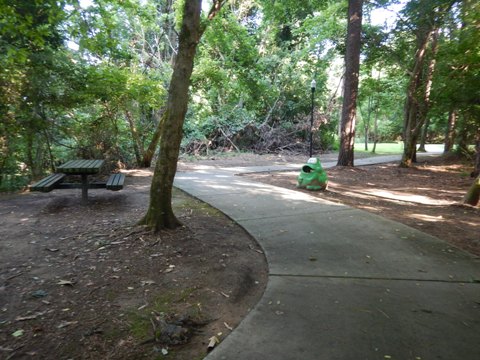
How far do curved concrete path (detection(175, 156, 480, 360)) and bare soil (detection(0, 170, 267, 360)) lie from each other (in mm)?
286

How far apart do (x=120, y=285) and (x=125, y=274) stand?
0.78 feet

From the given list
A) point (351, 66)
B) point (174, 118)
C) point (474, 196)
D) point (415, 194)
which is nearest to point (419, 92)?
point (351, 66)

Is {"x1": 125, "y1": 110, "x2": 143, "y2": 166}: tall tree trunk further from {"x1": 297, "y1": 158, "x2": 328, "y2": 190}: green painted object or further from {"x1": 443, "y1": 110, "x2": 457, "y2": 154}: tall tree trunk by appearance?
{"x1": 443, "y1": 110, "x2": 457, "y2": 154}: tall tree trunk

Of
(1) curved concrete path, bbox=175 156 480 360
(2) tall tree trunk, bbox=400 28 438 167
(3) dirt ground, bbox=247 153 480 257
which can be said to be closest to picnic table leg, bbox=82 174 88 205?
(1) curved concrete path, bbox=175 156 480 360

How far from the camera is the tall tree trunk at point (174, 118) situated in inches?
170

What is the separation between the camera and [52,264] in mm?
3699

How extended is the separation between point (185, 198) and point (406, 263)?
4.45 meters

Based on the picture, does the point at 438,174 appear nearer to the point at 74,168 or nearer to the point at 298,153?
the point at 298,153

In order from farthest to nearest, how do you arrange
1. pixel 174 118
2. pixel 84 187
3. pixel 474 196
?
pixel 474 196, pixel 84 187, pixel 174 118

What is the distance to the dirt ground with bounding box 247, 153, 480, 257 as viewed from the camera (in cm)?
534

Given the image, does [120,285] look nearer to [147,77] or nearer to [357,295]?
[357,295]

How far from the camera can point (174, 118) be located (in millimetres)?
4422

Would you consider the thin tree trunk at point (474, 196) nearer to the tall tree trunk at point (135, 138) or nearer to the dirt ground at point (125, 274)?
the dirt ground at point (125, 274)

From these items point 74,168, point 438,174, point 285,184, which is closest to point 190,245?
point 74,168
